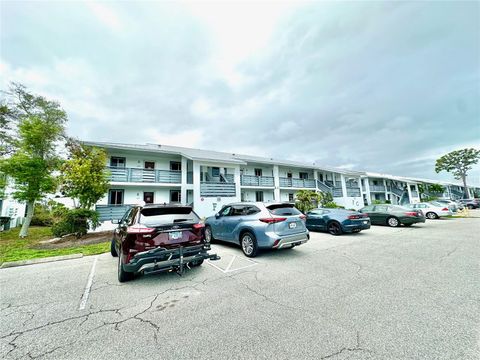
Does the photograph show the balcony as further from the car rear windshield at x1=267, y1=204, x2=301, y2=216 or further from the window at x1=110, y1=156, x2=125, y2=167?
the car rear windshield at x1=267, y1=204, x2=301, y2=216

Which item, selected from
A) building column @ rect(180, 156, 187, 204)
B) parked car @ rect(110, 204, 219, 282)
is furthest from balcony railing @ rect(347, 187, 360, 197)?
parked car @ rect(110, 204, 219, 282)

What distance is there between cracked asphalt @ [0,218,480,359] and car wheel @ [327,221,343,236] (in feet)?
16.3

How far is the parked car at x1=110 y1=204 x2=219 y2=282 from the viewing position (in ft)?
13.8

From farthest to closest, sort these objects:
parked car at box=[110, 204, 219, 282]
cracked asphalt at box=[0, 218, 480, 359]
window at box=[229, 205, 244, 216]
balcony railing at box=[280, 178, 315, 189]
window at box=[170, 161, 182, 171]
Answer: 1. balcony railing at box=[280, 178, 315, 189]
2. window at box=[170, 161, 182, 171]
3. window at box=[229, 205, 244, 216]
4. parked car at box=[110, 204, 219, 282]
5. cracked asphalt at box=[0, 218, 480, 359]

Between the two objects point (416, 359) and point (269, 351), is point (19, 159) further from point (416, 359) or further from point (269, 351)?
point (416, 359)

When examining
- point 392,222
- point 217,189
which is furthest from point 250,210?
point 392,222

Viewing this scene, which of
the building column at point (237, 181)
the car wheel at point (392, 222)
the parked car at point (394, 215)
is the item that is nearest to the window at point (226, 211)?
the building column at point (237, 181)

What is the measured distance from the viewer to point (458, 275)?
4551 mm

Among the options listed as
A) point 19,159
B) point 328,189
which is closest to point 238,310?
point 19,159

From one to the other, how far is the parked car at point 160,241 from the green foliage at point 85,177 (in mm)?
9059

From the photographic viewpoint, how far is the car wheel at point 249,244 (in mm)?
6355

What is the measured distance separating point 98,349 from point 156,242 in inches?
80.1

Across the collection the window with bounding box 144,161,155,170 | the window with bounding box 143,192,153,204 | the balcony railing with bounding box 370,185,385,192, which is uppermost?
the window with bounding box 144,161,155,170

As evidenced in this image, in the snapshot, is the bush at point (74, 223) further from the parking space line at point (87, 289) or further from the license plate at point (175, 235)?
the license plate at point (175, 235)
